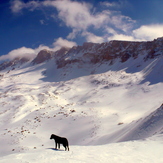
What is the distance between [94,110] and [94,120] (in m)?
5.87

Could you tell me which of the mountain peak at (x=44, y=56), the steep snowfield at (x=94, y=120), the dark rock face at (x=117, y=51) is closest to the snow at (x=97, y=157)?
the steep snowfield at (x=94, y=120)

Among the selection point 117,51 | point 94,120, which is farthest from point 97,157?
point 117,51

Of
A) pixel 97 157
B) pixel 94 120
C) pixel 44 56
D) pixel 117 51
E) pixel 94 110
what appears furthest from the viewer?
pixel 44 56

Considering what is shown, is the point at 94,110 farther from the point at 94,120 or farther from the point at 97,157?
the point at 97,157

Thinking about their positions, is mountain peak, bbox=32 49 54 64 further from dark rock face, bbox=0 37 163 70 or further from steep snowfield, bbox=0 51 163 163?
steep snowfield, bbox=0 51 163 163

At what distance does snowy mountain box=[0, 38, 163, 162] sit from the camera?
14414 millimetres

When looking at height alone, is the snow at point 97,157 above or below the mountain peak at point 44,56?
below

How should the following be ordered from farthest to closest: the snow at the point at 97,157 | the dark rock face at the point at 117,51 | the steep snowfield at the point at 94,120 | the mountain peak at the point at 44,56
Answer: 1. the mountain peak at the point at 44,56
2. the dark rock face at the point at 117,51
3. the steep snowfield at the point at 94,120
4. the snow at the point at 97,157

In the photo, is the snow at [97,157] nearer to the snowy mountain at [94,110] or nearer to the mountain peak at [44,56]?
the snowy mountain at [94,110]

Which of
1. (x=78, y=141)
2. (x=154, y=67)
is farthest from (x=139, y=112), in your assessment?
(x=154, y=67)

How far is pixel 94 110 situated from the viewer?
109 feet

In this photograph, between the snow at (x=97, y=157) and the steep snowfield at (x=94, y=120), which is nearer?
the snow at (x=97, y=157)

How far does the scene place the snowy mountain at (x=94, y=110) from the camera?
1441 centimetres

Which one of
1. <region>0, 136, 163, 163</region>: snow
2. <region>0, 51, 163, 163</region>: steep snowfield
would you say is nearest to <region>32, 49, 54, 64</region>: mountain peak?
<region>0, 51, 163, 163</region>: steep snowfield
